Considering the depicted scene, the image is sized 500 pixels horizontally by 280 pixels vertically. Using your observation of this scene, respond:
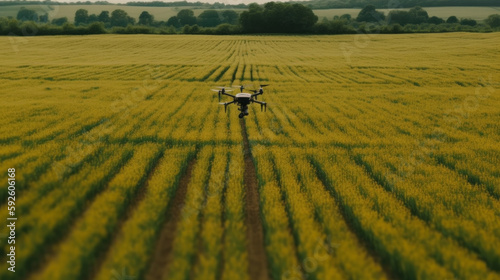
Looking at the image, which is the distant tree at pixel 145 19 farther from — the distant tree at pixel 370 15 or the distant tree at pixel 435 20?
the distant tree at pixel 435 20

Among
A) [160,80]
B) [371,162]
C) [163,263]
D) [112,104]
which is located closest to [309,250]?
[163,263]

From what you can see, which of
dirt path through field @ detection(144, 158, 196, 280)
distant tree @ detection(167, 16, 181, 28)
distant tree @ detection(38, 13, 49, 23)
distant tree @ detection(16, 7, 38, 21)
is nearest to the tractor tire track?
dirt path through field @ detection(144, 158, 196, 280)

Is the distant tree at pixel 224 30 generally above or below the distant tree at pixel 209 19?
below

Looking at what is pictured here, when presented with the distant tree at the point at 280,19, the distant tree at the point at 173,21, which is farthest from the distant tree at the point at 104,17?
the distant tree at the point at 280,19

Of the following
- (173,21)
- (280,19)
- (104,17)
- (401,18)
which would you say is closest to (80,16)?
(104,17)

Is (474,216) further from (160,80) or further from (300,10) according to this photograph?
(300,10)
